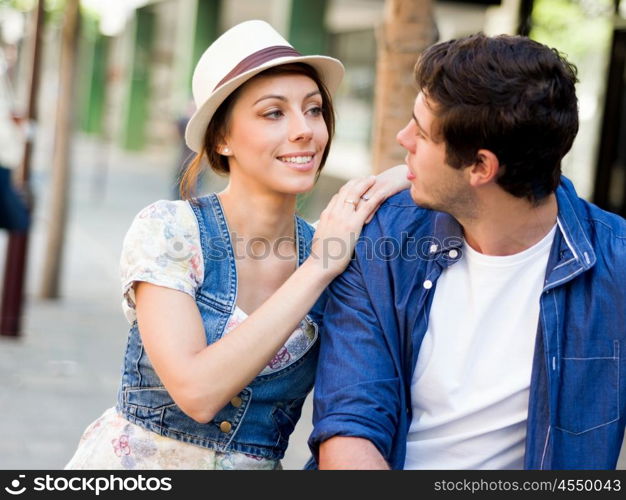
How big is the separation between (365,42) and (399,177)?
54.0 feet

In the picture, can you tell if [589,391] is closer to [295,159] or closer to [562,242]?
[562,242]

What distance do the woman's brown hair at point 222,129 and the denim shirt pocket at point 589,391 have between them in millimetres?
903

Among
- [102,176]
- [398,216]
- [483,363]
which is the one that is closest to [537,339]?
[483,363]

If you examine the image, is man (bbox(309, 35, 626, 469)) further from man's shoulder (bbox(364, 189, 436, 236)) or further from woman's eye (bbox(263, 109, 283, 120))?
woman's eye (bbox(263, 109, 283, 120))

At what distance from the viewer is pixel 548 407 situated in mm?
2332

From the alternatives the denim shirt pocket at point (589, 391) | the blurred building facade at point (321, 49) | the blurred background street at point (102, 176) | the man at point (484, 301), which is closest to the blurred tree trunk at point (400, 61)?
the blurred background street at point (102, 176)

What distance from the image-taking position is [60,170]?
8438 mm

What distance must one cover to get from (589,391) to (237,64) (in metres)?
1.17

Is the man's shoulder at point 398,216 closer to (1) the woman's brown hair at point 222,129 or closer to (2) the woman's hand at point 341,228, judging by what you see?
(2) the woman's hand at point 341,228

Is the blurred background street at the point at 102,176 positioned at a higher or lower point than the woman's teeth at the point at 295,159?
higher

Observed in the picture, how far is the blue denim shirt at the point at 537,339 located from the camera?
92.7 inches

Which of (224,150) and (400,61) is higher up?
(400,61)

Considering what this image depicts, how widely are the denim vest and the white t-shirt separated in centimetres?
33

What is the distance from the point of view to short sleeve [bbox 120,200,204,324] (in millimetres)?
2455
